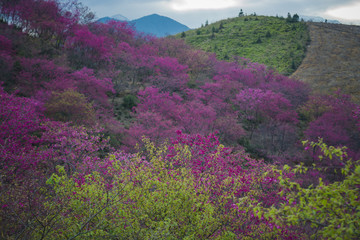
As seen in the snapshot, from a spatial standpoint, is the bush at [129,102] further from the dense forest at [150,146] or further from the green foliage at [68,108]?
the green foliage at [68,108]

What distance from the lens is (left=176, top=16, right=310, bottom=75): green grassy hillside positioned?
50781mm

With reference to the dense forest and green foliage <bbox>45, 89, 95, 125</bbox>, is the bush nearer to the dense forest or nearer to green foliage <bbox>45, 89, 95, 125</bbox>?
the dense forest

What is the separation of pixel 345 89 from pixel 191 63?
27.6 m

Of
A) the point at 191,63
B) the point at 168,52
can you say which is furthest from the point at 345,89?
the point at 168,52

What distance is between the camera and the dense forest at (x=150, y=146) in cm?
535

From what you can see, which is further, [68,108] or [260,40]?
[260,40]

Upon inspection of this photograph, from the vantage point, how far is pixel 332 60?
47.4m

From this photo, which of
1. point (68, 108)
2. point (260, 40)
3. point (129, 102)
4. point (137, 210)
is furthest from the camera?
point (260, 40)

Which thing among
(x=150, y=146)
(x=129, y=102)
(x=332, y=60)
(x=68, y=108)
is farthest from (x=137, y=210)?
(x=332, y=60)

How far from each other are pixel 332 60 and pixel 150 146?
52.3 meters

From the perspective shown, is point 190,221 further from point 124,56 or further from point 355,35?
point 355,35

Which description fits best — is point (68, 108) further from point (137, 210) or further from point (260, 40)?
point (260, 40)

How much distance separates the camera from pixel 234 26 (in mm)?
67688

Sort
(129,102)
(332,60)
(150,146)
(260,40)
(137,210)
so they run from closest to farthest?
(137,210) → (150,146) → (129,102) → (332,60) → (260,40)
